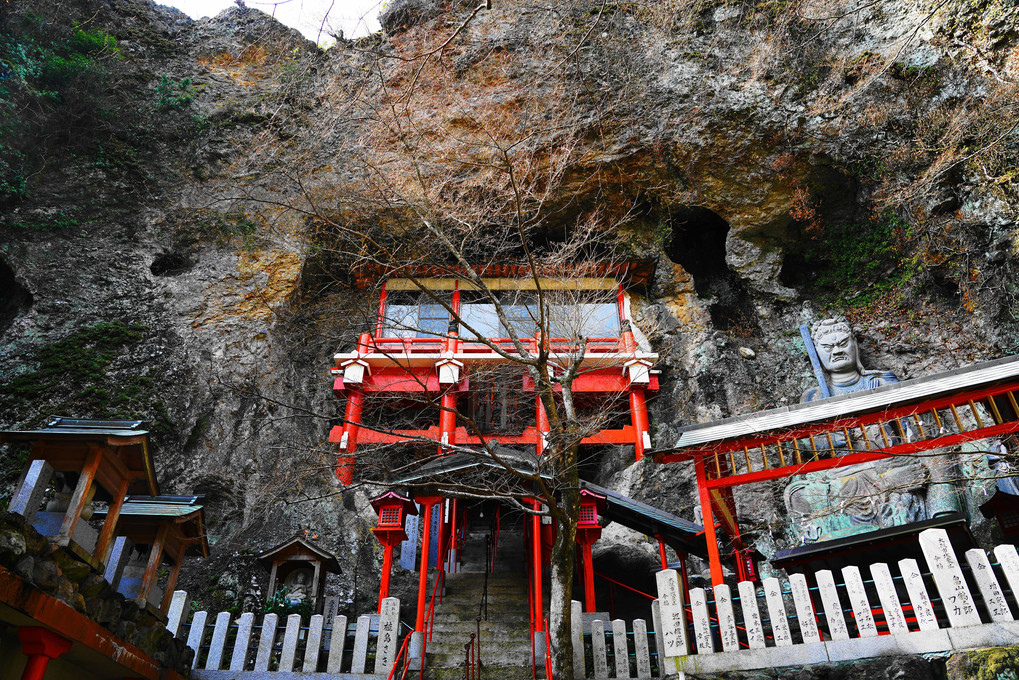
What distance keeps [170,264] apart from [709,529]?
14288mm

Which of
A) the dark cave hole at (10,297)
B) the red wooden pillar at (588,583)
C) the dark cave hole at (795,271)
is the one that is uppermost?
the dark cave hole at (795,271)

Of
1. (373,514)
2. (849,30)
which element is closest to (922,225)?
(849,30)

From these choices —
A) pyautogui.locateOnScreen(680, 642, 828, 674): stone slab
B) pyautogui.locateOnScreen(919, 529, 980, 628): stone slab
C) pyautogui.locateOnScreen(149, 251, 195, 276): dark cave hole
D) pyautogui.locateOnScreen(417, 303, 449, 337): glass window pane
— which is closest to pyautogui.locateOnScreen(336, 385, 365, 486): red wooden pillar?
pyautogui.locateOnScreen(417, 303, 449, 337): glass window pane

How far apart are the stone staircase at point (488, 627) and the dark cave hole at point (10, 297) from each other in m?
11.3

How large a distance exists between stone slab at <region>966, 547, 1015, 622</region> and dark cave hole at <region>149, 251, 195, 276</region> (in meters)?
16.1

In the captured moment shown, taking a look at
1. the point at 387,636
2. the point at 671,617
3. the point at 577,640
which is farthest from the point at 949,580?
the point at 387,636

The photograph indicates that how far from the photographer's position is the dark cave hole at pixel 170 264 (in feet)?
49.5

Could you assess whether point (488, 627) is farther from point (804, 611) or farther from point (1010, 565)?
point (1010, 565)

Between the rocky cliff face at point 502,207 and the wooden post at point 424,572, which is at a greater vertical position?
the rocky cliff face at point 502,207

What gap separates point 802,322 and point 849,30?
22.7ft

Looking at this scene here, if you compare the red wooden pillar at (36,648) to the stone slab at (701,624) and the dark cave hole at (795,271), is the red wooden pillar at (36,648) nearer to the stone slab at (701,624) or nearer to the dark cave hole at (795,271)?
the stone slab at (701,624)

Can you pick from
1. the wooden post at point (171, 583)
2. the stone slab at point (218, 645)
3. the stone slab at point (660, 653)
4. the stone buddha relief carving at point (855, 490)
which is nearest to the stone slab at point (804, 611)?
the stone slab at point (660, 653)

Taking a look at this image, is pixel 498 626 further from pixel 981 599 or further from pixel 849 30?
pixel 849 30

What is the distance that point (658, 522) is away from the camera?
839 centimetres
